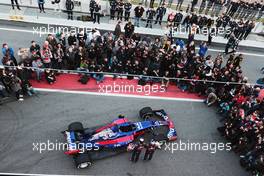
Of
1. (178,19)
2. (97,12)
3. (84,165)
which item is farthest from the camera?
(178,19)

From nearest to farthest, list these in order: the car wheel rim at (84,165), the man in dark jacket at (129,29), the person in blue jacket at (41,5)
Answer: the car wheel rim at (84,165), the man in dark jacket at (129,29), the person in blue jacket at (41,5)

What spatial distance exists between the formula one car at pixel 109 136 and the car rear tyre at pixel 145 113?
616mm

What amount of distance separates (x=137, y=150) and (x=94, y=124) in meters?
2.80

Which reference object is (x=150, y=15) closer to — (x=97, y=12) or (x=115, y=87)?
(x=97, y=12)

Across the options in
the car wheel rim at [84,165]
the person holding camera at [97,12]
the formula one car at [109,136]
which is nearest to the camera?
the car wheel rim at [84,165]

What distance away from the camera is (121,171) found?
11820 mm

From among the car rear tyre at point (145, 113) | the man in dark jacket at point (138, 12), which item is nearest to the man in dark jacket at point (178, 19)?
the man in dark jacket at point (138, 12)

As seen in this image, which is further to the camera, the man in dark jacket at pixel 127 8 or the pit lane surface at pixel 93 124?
the man in dark jacket at pixel 127 8

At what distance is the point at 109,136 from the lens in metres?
12.1

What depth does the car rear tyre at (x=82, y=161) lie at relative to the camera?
37.0ft

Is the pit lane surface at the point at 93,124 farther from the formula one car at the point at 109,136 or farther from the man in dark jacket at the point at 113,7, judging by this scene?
the man in dark jacket at the point at 113,7

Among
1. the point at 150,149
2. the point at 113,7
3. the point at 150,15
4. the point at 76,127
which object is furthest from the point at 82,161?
the point at 150,15

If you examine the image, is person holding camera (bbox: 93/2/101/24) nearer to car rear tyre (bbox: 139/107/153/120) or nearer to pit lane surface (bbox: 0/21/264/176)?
pit lane surface (bbox: 0/21/264/176)

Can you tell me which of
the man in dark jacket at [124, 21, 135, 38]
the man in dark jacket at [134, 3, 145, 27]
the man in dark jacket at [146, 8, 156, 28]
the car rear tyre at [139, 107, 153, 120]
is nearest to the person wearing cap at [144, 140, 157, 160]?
the car rear tyre at [139, 107, 153, 120]
